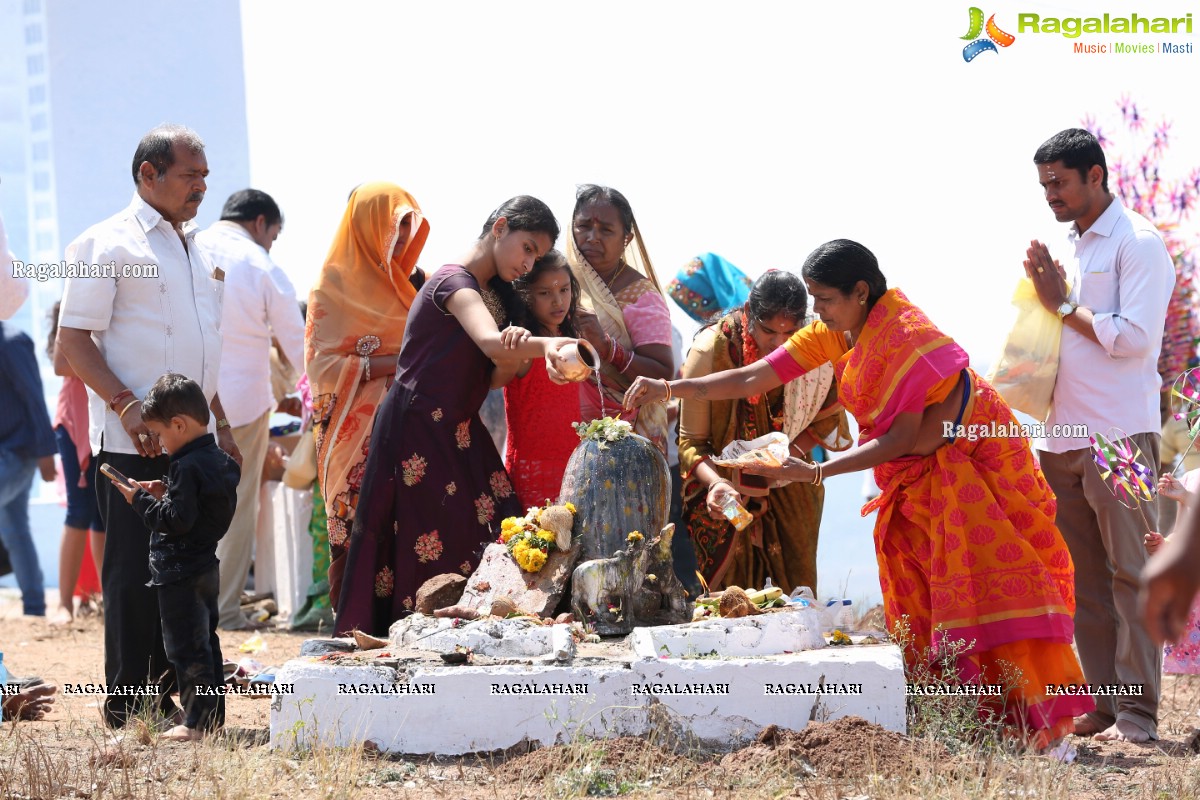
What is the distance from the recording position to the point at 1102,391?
5.19 m

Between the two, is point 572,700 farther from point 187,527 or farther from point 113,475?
point 113,475

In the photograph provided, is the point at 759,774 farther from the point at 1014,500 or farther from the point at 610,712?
the point at 1014,500

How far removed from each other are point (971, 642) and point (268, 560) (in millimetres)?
6176

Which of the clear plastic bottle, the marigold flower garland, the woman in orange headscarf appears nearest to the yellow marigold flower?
the marigold flower garland

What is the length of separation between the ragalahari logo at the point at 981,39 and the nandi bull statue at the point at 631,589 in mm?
4123

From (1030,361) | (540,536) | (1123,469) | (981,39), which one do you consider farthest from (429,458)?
(981,39)

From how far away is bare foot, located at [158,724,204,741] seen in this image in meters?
4.34

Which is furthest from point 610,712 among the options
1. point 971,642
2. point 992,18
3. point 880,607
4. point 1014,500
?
point 992,18

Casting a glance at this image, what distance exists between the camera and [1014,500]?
4562mm

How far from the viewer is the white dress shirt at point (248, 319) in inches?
290

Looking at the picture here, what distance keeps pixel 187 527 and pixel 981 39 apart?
17.4 feet

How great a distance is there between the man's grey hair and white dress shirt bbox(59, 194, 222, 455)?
17 centimetres

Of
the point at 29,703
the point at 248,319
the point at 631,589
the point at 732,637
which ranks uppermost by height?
the point at 248,319

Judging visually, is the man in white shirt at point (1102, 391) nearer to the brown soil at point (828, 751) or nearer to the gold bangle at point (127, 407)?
the brown soil at point (828, 751)
